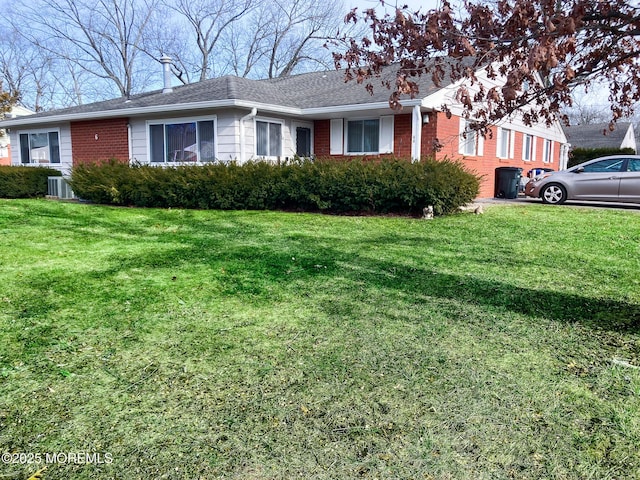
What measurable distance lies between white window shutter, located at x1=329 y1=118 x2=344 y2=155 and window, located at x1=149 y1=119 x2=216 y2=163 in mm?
3627

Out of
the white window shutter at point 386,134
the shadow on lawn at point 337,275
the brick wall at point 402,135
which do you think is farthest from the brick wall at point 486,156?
the shadow on lawn at point 337,275

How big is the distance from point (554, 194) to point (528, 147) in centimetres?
814

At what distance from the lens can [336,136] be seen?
1494 cm

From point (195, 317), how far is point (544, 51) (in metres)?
3.05

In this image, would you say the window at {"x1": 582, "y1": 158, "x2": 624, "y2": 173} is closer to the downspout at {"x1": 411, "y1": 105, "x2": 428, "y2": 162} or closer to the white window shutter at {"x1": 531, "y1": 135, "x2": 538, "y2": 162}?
the downspout at {"x1": 411, "y1": 105, "x2": 428, "y2": 162}

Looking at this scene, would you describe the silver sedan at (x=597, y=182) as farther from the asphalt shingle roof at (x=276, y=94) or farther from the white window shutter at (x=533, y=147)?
the white window shutter at (x=533, y=147)

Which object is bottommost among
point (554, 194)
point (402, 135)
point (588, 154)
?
point (554, 194)

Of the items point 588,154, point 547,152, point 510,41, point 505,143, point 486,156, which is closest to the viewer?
point 510,41

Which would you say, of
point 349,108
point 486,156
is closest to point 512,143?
point 486,156

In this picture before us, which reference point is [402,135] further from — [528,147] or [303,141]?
[528,147]

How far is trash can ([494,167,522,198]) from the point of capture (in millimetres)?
16188

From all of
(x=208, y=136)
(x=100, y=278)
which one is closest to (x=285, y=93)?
(x=208, y=136)

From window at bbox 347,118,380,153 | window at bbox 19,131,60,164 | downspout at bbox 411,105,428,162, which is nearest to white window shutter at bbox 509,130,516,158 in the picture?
downspout at bbox 411,105,428,162

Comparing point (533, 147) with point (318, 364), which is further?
point (533, 147)
